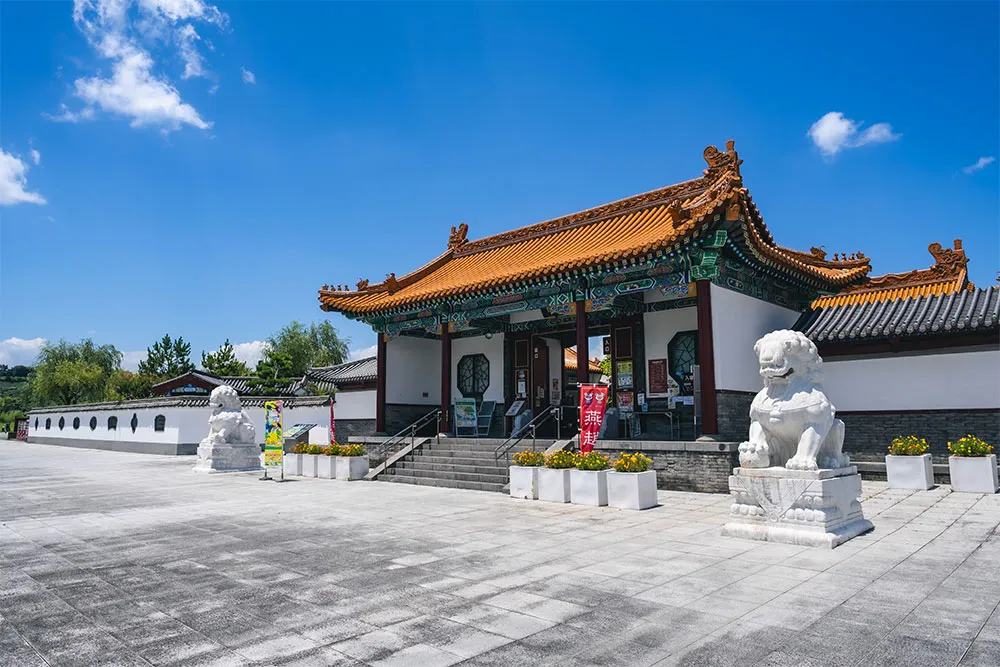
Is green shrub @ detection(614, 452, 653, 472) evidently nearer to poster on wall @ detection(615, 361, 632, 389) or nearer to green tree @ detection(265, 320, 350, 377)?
poster on wall @ detection(615, 361, 632, 389)

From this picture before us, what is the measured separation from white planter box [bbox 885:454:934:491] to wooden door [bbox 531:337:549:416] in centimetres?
777

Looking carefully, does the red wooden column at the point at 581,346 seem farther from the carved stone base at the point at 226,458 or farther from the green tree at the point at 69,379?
the green tree at the point at 69,379

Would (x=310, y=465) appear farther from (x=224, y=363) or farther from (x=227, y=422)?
(x=224, y=363)

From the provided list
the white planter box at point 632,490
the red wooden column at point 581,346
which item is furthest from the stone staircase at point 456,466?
the white planter box at point 632,490

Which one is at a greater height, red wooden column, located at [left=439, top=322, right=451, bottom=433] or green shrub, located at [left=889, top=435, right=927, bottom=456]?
red wooden column, located at [left=439, top=322, right=451, bottom=433]

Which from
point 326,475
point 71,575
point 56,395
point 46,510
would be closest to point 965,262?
point 326,475

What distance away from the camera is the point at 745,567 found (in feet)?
17.7

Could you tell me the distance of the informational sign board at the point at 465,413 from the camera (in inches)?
626

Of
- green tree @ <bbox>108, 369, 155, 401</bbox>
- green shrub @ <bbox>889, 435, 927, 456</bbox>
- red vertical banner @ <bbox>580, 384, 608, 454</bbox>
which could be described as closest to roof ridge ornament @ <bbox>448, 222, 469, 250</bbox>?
red vertical banner @ <bbox>580, 384, 608, 454</bbox>

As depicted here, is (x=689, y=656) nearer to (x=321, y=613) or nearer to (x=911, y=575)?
(x=321, y=613)

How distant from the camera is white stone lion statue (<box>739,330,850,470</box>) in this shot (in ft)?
21.9

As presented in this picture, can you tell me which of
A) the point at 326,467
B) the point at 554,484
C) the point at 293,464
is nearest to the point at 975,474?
the point at 554,484

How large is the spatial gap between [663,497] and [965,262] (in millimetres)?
10206

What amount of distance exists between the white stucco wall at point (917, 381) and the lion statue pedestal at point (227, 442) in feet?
38.8
